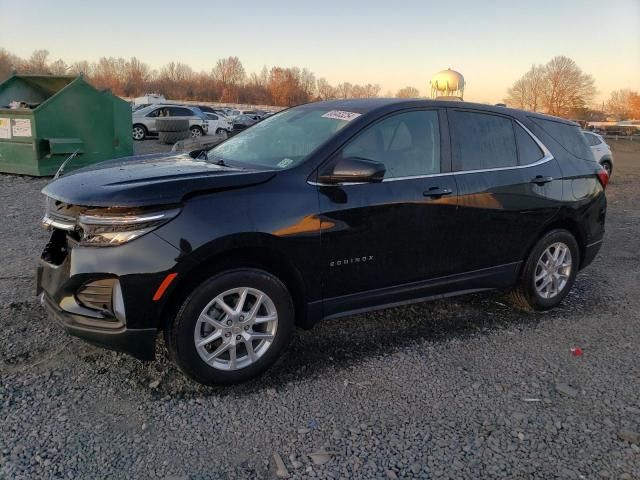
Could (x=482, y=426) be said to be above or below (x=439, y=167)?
below

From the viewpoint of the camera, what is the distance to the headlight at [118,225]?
113 inches

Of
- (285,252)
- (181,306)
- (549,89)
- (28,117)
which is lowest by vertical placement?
(181,306)

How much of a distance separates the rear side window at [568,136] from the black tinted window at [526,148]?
9.0 inches

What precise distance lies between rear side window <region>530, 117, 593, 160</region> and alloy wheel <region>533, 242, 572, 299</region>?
2.90 ft

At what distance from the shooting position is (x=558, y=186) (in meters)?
4.62

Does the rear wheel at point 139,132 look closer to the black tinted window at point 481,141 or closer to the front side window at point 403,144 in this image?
the black tinted window at point 481,141

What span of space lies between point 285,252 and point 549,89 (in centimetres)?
9765

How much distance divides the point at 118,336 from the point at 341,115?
2081 millimetres

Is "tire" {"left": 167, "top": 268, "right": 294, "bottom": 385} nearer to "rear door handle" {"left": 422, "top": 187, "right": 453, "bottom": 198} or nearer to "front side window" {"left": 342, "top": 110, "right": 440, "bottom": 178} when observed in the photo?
"front side window" {"left": 342, "top": 110, "right": 440, "bottom": 178}

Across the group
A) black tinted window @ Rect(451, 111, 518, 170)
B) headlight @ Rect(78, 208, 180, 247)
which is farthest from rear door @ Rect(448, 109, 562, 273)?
headlight @ Rect(78, 208, 180, 247)

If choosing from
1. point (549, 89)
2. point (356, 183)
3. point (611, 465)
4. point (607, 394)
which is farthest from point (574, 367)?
point (549, 89)

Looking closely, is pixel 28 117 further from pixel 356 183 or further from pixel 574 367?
pixel 574 367

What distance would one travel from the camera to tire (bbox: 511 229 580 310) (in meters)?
4.59

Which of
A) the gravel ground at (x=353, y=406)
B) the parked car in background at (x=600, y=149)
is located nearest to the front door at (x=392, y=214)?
the gravel ground at (x=353, y=406)
